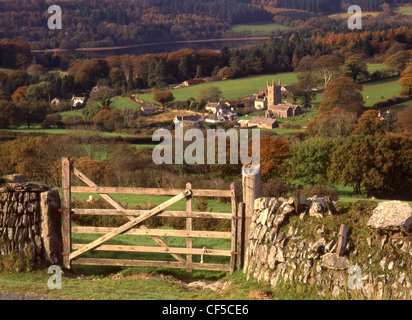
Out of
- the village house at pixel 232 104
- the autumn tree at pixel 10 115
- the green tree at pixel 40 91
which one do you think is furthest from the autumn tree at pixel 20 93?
the village house at pixel 232 104

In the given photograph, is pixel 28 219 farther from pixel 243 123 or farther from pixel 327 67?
pixel 327 67

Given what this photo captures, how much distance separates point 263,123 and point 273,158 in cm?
3396

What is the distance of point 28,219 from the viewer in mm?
10969

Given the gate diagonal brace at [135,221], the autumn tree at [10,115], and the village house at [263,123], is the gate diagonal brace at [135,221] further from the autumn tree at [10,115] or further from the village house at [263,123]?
the village house at [263,123]

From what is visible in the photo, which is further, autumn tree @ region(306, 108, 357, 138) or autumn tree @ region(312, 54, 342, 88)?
autumn tree @ region(312, 54, 342, 88)

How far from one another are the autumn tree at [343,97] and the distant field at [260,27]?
103179 mm

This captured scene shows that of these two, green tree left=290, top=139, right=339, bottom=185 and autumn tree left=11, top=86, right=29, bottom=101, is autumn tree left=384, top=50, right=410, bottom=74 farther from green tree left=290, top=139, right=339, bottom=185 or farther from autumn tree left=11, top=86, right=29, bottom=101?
autumn tree left=11, top=86, right=29, bottom=101

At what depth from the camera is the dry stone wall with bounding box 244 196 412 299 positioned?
27.2ft

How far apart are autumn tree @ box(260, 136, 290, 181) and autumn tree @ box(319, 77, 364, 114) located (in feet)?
114

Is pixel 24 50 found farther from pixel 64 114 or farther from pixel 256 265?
pixel 256 265

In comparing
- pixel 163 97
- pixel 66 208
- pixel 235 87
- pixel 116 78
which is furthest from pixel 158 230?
pixel 116 78

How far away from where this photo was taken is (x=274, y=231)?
988 cm

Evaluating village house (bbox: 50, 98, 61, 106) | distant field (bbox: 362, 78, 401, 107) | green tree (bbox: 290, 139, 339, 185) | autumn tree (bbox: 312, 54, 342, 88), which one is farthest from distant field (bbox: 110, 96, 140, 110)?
green tree (bbox: 290, 139, 339, 185)

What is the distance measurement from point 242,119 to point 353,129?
83.4ft
